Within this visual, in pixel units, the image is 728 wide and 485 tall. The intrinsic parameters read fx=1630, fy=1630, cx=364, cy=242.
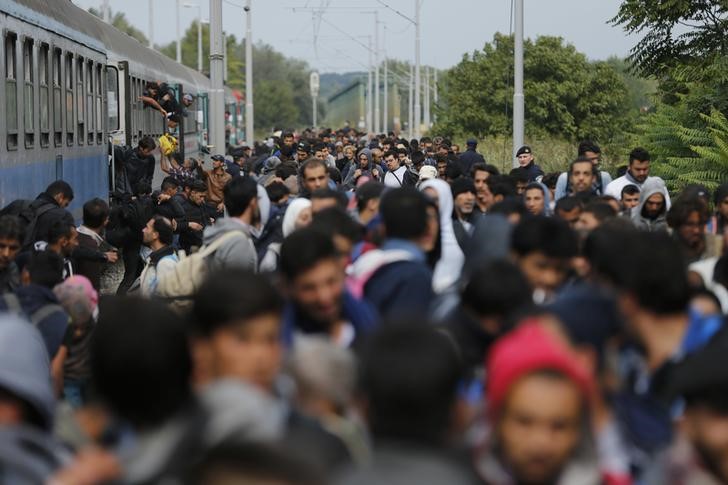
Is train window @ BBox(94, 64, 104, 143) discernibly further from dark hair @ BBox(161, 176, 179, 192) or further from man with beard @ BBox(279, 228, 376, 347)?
man with beard @ BBox(279, 228, 376, 347)

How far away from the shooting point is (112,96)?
23.4 metres

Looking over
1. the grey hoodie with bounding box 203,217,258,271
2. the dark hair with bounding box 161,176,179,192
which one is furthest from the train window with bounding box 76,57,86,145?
the grey hoodie with bounding box 203,217,258,271

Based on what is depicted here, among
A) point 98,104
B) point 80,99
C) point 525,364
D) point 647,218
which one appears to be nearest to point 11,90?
point 80,99

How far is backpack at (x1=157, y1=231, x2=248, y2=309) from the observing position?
834 cm

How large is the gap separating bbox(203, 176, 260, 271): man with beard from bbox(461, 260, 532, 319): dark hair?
295 centimetres

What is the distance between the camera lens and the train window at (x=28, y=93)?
48.5ft

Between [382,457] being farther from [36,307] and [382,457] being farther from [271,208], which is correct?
[271,208]

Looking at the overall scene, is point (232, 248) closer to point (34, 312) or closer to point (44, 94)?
→ point (34, 312)

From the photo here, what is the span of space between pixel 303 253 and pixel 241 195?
327 cm

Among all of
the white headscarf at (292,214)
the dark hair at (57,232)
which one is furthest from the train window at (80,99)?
the white headscarf at (292,214)

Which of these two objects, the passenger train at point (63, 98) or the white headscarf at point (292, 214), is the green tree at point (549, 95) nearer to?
the passenger train at point (63, 98)

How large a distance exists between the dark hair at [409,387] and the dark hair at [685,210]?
477 centimetres

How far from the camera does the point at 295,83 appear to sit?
557ft

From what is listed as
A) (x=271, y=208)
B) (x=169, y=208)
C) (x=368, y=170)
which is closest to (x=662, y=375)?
(x=271, y=208)
